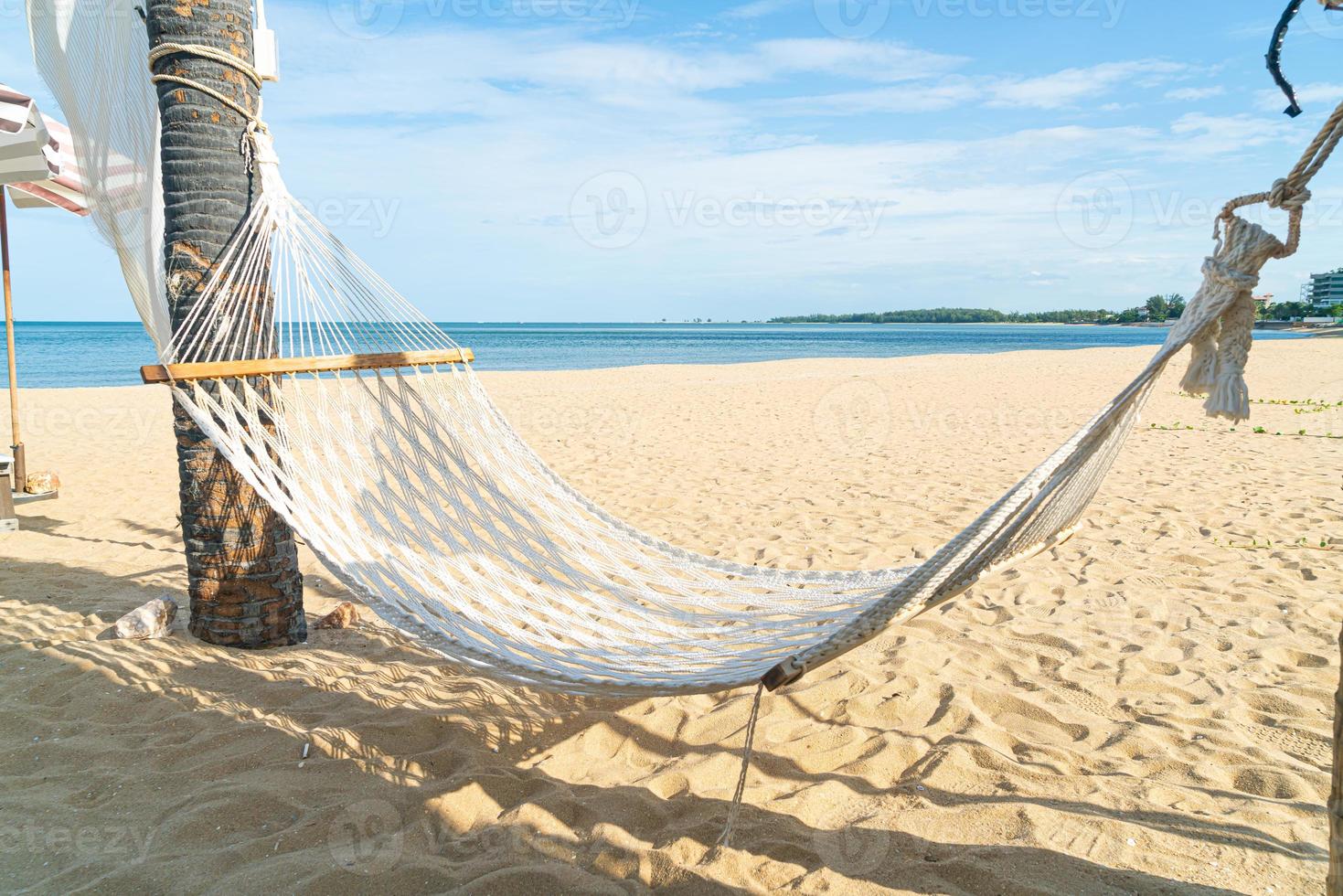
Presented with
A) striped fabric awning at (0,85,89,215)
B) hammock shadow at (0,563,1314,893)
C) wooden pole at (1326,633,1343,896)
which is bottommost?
hammock shadow at (0,563,1314,893)

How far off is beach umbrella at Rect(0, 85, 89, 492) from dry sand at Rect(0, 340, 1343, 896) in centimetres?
119

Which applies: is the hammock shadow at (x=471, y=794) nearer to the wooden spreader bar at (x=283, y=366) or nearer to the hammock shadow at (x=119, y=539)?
the wooden spreader bar at (x=283, y=366)

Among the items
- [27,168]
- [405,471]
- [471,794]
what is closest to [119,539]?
[27,168]

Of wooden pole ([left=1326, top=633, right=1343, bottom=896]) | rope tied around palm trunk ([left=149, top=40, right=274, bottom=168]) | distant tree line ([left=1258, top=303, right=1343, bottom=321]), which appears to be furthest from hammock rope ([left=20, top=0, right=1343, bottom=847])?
distant tree line ([left=1258, top=303, right=1343, bottom=321])

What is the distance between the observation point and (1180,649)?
2.13 m

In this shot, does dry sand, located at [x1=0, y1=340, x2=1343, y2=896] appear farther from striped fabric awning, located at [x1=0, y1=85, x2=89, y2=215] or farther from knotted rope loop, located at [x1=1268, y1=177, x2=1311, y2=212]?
striped fabric awning, located at [x1=0, y1=85, x2=89, y2=215]

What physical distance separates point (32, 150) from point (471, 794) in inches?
142

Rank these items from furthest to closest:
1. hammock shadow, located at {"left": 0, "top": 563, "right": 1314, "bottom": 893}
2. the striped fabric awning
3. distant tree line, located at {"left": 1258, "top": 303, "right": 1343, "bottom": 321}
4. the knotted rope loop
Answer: distant tree line, located at {"left": 1258, "top": 303, "right": 1343, "bottom": 321}
the striped fabric awning
hammock shadow, located at {"left": 0, "top": 563, "right": 1314, "bottom": 893}
the knotted rope loop

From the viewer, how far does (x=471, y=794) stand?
1641 millimetres

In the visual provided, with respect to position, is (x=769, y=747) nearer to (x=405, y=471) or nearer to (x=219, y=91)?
(x=405, y=471)

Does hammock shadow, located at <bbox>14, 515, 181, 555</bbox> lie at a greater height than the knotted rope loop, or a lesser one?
lesser

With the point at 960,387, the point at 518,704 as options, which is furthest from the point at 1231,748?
the point at 960,387

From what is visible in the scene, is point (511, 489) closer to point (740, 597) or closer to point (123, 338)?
point (740, 597)

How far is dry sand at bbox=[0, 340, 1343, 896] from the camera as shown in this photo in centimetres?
139
